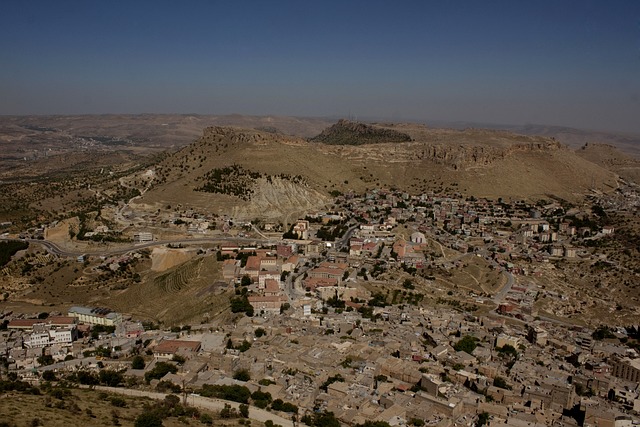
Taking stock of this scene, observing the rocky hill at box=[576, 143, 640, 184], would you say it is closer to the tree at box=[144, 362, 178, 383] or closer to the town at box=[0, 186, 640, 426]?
the town at box=[0, 186, 640, 426]

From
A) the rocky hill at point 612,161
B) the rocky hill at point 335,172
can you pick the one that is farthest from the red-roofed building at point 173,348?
the rocky hill at point 612,161

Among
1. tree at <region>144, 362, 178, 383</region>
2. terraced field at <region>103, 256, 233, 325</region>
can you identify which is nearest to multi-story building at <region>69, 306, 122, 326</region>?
terraced field at <region>103, 256, 233, 325</region>

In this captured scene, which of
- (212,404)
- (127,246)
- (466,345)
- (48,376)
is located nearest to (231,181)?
(127,246)

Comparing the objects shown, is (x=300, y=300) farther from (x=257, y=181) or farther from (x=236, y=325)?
(x=257, y=181)

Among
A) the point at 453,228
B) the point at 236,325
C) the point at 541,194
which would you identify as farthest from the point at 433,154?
the point at 236,325

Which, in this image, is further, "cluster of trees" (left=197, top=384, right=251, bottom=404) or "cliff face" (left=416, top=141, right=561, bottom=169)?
"cliff face" (left=416, top=141, right=561, bottom=169)

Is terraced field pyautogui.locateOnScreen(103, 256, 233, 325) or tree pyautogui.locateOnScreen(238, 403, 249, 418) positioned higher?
tree pyautogui.locateOnScreen(238, 403, 249, 418)

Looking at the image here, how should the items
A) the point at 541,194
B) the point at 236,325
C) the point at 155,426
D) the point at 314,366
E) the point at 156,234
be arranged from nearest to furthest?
1. the point at 155,426
2. the point at 314,366
3. the point at 236,325
4. the point at 156,234
5. the point at 541,194
